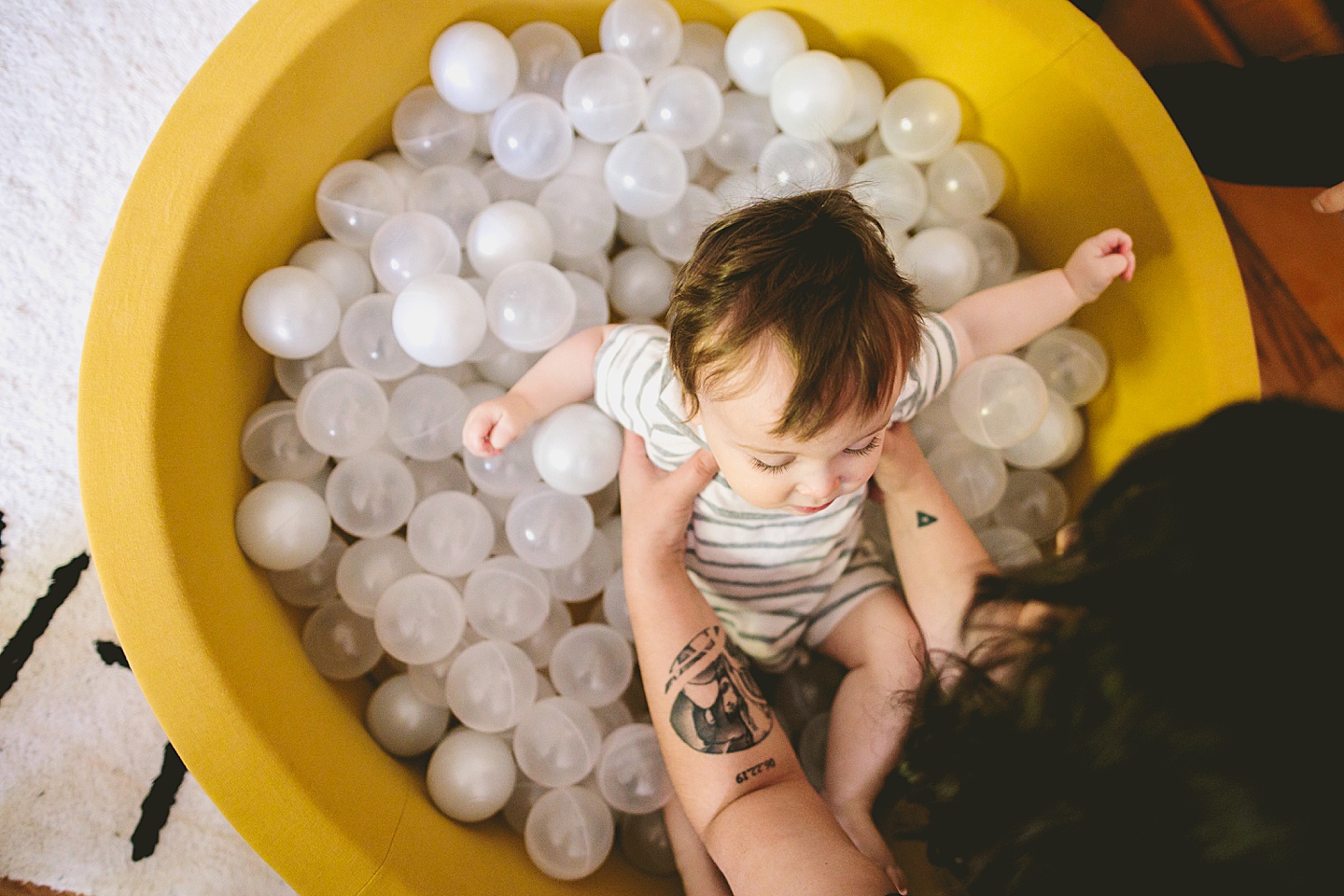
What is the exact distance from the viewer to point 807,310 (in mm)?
610

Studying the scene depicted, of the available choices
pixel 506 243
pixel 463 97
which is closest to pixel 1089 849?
pixel 506 243

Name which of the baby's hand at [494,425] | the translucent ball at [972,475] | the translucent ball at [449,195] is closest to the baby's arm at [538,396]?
the baby's hand at [494,425]

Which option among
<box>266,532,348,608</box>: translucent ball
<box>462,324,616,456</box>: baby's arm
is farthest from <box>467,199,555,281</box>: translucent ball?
<box>266,532,348,608</box>: translucent ball

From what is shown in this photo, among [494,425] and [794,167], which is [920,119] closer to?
[794,167]

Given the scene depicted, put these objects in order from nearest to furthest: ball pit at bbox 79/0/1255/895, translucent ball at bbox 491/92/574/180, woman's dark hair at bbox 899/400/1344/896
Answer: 1. woman's dark hair at bbox 899/400/1344/896
2. ball pit at bbox 79/0/1255/895
3. translucent ball at bbox 491/92/574/180

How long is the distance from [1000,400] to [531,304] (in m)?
0.51

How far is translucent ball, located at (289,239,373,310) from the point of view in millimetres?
963

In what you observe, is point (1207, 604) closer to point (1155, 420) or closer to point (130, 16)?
point (1155, 420)

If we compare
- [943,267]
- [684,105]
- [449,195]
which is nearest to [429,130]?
[449,195]

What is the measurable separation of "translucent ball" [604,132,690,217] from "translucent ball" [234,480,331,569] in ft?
1.64

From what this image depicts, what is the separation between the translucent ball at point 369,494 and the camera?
89 cm

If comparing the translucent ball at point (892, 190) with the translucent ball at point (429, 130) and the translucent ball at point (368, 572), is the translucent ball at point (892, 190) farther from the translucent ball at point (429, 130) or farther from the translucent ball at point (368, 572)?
the translucent ball at point (368, 572)

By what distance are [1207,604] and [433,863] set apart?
699mm

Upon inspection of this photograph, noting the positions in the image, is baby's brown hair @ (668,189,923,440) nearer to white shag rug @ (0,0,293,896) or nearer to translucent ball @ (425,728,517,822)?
translucent ball @ (425,728,517,822)
